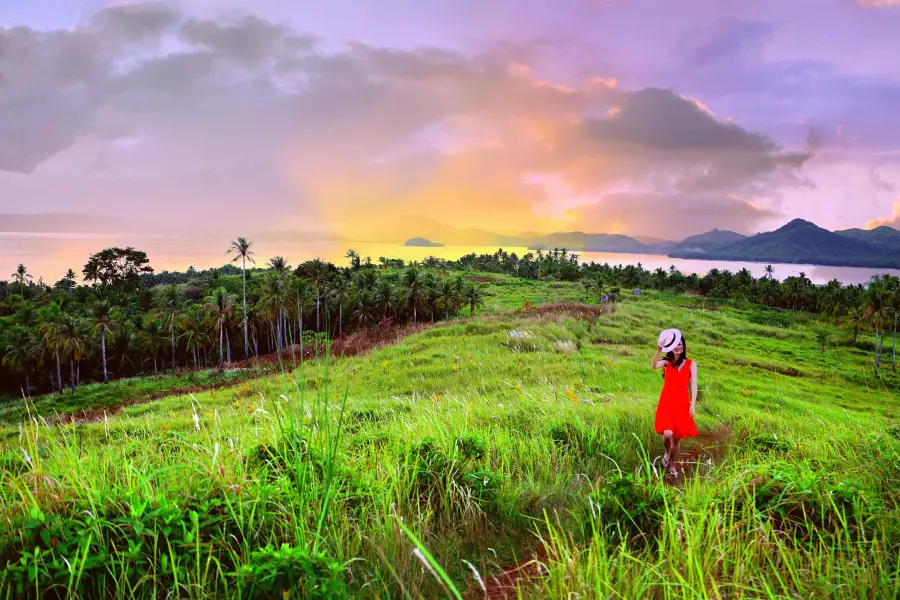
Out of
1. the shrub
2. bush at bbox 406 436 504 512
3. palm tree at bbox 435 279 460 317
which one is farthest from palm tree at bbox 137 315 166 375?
the shrub

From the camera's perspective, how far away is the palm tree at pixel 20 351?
54625 mm

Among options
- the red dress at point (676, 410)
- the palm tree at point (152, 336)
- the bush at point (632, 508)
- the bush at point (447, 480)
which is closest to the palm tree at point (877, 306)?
the red dress at point (676, 410)

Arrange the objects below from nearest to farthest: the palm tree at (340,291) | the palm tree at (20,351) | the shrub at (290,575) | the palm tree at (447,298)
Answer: the shrub at (290,575)
the palm tree at (20,351)
the palm tree at (340,291)
the palm tree at (447,298)

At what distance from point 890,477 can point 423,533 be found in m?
3.92

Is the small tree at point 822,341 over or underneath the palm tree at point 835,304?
underneath

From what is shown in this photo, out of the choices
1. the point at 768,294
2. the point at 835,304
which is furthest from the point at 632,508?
the point at 768,294

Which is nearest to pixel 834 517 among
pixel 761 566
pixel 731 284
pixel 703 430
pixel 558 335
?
pixel 761 566

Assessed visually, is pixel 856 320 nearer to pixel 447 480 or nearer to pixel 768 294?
pixel 768 294

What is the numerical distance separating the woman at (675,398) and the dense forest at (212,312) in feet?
89.0

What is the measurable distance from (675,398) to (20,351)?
249ft

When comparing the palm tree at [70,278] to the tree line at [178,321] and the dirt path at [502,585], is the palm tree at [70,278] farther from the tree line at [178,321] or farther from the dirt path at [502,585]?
the dirt path at [502,585]

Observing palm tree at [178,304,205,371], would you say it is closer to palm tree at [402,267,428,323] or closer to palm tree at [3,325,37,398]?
palm tree at [3,325,37,398]

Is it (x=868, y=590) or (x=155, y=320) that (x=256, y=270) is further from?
(x=868, y=590)

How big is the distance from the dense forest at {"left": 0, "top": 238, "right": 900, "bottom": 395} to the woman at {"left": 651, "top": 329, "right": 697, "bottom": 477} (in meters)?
27.1
